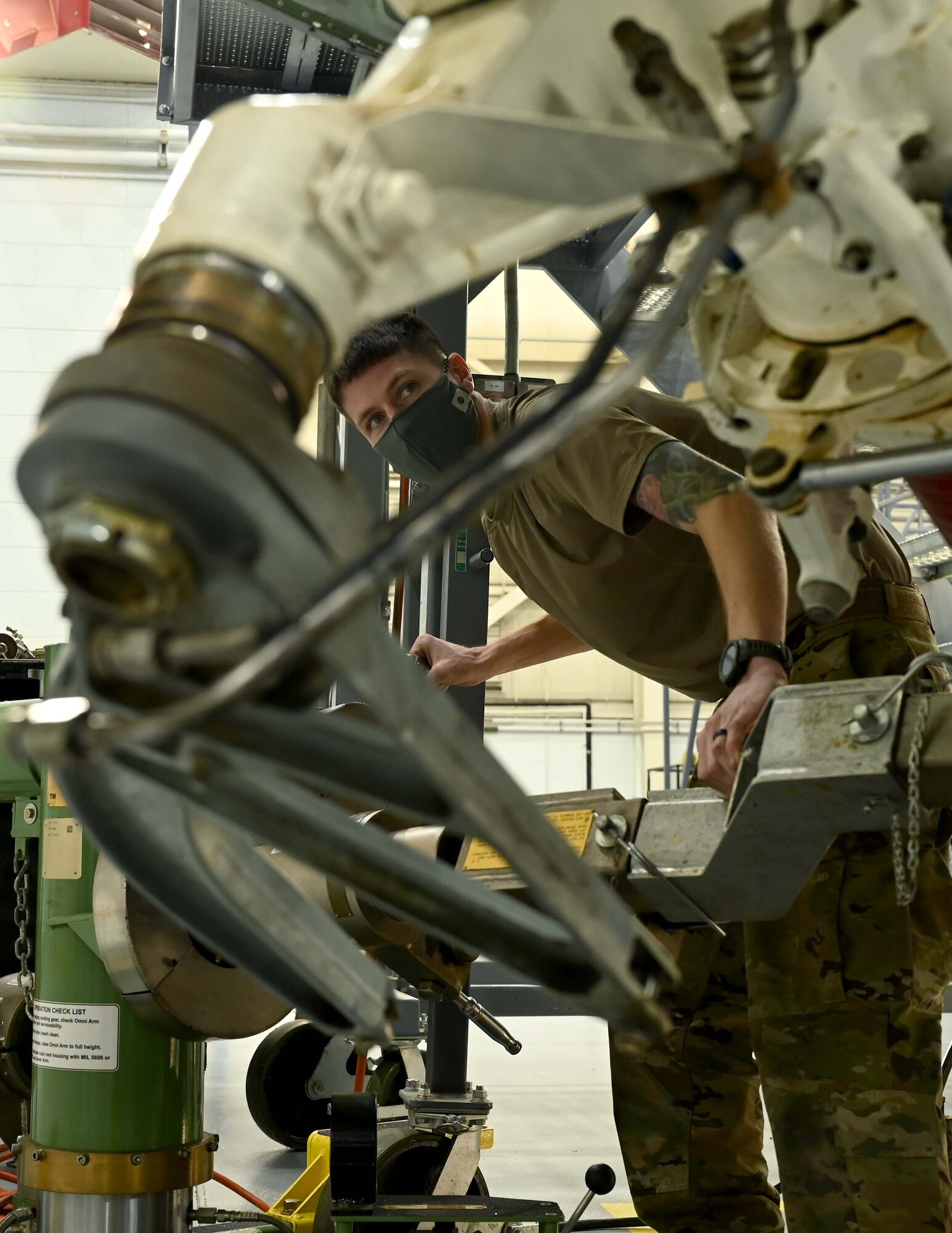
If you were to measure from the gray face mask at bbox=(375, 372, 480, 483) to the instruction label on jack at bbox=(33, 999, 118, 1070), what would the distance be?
0.92 meters

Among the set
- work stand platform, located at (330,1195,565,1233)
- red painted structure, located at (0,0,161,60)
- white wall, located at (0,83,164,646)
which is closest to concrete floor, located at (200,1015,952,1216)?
work stand platform, located at (330,1195,565,1233)

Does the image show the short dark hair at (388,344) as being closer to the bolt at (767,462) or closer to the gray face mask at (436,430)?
the gray face mask at (436,430)

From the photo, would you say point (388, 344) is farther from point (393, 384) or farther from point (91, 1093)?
point (91, 1093)

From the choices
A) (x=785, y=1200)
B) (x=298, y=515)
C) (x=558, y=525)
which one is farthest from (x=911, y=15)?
(x=785, y=1200)

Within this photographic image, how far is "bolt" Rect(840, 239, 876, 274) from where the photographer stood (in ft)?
2.26

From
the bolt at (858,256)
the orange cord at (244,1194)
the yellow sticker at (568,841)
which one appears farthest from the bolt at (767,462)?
the orange cord at (244,1194)

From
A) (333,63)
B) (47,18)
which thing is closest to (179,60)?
(333,63)

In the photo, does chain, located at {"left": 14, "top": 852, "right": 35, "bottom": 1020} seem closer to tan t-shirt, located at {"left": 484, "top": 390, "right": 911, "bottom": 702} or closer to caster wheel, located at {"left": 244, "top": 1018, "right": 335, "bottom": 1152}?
tan t-shirt, located at {"left": 484, "top": 390, "right": 911, "bottom": 702}

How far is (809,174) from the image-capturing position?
66 centimetres

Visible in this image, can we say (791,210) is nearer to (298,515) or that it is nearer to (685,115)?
(685,115)

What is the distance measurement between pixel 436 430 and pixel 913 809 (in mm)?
1096

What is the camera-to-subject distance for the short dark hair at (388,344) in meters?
1.92

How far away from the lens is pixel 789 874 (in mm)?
1146

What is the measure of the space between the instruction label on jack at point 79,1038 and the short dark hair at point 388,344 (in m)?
1.02
